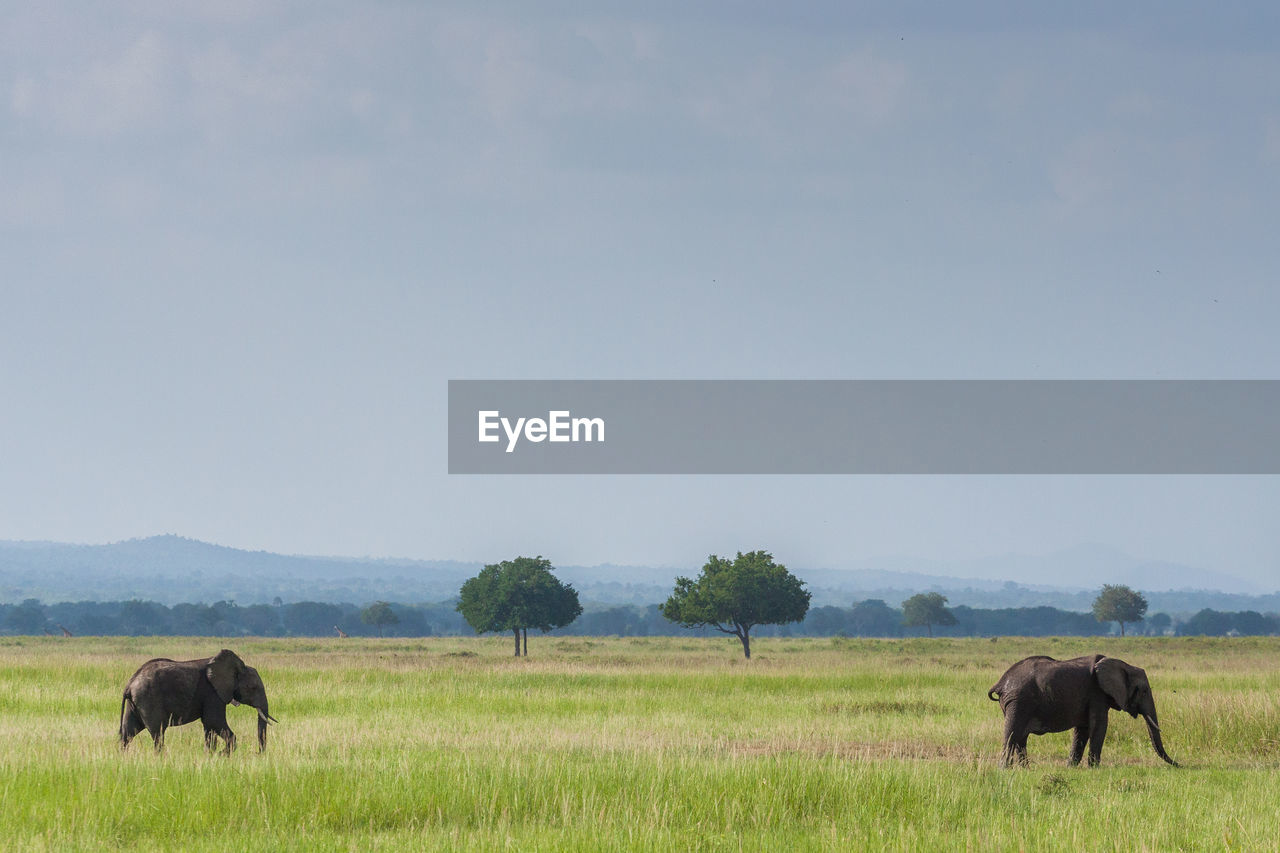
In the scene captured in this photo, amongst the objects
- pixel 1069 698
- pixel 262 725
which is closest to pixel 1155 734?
pixel 1069 698

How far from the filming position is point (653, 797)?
43.3 ft

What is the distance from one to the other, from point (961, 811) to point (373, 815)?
6616 mm

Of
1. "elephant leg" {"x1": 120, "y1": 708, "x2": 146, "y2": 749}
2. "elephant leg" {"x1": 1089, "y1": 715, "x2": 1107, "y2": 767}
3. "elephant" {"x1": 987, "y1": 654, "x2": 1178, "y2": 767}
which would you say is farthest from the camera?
"elephant leg" {"x1": 1089, "y1": 715, "x2": 1107, "y2": 767}

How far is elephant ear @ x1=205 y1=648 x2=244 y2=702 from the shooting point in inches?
685

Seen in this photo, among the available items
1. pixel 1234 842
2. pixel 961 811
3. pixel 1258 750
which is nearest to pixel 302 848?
pixel 961 811

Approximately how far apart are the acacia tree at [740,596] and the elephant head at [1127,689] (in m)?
54.9

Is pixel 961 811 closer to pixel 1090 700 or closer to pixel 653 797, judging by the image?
pixel 653 797

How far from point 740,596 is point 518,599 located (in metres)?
15.2

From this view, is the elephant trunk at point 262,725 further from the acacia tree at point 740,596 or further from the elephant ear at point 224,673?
the acacia tree at point 740,596

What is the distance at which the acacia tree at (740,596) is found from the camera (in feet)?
245

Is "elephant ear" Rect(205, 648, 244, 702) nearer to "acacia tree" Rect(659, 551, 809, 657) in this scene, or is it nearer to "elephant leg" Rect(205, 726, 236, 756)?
"elephant leg" Rect(205, 726, 236, 756)

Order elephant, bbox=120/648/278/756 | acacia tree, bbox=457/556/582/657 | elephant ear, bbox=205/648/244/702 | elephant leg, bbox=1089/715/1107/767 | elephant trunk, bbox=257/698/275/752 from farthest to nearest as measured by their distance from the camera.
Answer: acacia tree, bbox=457/556/582/657 → elephant leg, bbox=1089/715/1107/767 → elephant trunk, bbox=257/698/275/752 → elephant ear, bbox=205/648/244/702 → elephant, bbox=120/648/278/756

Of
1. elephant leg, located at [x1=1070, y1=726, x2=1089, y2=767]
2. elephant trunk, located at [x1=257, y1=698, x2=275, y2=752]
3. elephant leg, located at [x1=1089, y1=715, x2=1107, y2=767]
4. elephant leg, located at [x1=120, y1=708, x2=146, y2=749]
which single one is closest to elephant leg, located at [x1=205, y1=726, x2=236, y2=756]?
elephant trunk, located at [x1=257, y1=698, x2=275, y2=752]

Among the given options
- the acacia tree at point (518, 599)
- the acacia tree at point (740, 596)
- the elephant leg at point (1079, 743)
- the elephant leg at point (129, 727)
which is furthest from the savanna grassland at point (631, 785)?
Answer: the acacia tree at point (518, 599)
